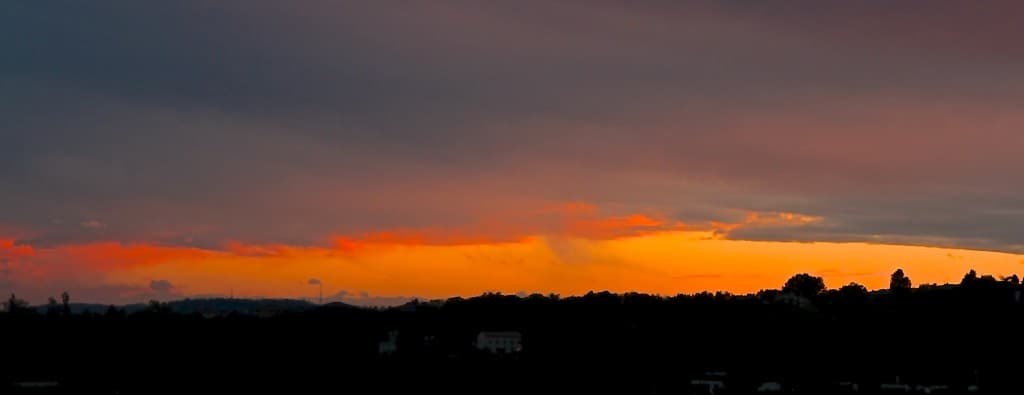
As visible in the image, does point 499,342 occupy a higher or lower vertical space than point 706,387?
higher

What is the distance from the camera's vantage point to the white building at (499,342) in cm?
14500

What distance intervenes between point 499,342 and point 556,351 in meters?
14.9

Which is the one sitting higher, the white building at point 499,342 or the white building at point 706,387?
the white building at point 499,342

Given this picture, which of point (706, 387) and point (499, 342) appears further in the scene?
point (499, 342)

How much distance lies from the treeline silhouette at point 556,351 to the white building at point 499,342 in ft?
7.37

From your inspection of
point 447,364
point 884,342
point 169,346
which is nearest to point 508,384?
point 447,364

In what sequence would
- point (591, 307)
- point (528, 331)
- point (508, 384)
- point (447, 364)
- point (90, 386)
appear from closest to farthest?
point (90, 386) < point (508, 384) < point (447, 364) < point (528, 331) < point (591, 307)

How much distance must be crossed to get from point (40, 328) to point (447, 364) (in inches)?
1347

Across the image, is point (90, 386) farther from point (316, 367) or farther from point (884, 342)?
point (884, 342)

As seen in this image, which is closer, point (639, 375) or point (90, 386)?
point (90, 386)

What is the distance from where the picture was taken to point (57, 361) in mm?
116625

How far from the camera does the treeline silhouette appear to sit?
117 m

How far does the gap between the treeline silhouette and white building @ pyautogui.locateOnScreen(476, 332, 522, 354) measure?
225 cm

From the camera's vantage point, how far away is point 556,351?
445 ft
